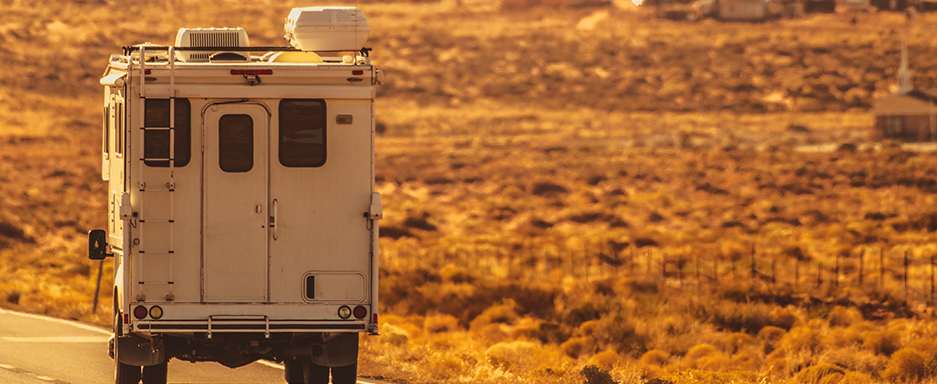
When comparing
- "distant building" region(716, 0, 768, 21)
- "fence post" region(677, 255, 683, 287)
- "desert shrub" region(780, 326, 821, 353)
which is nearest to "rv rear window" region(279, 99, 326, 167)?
"desert shrub" region(780, 326, 821, 353)

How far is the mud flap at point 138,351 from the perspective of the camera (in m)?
8.01

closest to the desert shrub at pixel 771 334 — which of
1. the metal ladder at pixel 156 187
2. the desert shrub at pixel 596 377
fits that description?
the desert shrub at pixel 596 377

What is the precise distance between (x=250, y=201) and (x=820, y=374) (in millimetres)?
7924

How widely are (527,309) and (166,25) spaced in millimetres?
70299

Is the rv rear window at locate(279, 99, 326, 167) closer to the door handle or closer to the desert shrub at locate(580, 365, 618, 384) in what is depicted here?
the door handle

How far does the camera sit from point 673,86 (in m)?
80.2

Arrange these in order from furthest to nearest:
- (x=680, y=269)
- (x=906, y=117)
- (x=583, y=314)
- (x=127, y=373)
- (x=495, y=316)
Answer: (x=906, y=117) < (x=680, y=269) < (x=495, y=316) < (x=583, y=314) < (x=127, y=373)

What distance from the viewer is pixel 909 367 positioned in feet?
43.3

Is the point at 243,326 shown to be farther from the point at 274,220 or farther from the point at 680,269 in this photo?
the point at 680,269

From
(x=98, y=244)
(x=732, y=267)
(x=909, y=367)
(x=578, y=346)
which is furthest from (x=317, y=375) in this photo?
(x=732, y=267)

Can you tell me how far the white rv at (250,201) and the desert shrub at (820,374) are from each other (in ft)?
22.1

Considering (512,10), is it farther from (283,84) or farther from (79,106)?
(283,84)

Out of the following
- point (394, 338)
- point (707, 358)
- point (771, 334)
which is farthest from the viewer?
point (771, 334)

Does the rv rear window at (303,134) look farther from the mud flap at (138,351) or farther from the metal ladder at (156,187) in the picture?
the mud flap at (138,351)
